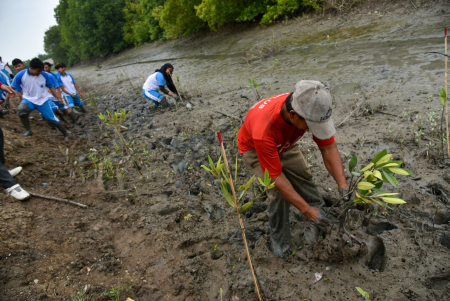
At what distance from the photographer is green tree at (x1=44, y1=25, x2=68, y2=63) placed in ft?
154

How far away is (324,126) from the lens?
1.76 metres

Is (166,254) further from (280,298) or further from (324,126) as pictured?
(324,126)

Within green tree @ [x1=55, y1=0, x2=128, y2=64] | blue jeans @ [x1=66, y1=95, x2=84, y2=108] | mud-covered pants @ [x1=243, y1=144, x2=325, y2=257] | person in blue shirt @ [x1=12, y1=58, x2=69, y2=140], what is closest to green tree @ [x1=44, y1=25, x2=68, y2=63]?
green tree @ [x1=55, y1=0, x2=128, y2=64]

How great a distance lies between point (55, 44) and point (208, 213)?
59.9m

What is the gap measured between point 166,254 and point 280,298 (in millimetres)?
1110

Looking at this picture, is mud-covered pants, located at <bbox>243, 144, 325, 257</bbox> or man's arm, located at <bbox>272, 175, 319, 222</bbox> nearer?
man's arm, located at <bbox>272, 175, 319, 222</bbox>

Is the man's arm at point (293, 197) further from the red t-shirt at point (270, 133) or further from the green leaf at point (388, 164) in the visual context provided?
the green leaf at point (388, 164)

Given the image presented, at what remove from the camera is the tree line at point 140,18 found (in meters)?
13.9

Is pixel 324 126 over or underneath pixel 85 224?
over

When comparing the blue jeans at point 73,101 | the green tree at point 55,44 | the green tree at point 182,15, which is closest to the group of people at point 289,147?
the blue jeans at point 73,101

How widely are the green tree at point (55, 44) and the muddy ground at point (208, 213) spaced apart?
52.5m

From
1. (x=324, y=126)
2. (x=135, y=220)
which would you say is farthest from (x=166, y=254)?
(x=324, y=126)

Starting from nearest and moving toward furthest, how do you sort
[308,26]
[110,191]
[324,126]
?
[324,126], [110,191], [308,26]

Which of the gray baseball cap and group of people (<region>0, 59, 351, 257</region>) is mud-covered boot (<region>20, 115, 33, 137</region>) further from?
the gray baseball cap
